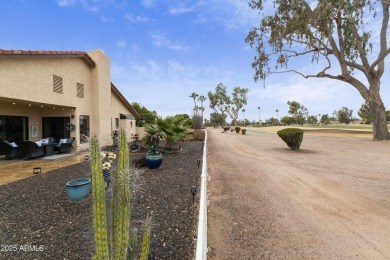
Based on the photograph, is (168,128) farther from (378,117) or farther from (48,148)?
(378,117)

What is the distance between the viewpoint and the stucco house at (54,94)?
10406 mm

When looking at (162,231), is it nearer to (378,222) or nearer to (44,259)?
(44,259)

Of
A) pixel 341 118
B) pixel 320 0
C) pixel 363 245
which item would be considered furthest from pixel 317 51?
pixel 341 118

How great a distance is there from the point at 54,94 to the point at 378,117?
28835 mm

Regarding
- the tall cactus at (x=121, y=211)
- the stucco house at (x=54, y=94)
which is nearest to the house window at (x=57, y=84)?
the stucco house at (x=54, y=94)

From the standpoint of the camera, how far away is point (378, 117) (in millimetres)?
22703

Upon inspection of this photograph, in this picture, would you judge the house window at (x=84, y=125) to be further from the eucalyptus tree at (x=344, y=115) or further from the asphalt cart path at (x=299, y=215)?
the eucalyptus tree at (x=344, y=115)

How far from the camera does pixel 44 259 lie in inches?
123

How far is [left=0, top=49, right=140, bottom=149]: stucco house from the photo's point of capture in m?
10.4

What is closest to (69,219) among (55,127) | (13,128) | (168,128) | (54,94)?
(168,128)

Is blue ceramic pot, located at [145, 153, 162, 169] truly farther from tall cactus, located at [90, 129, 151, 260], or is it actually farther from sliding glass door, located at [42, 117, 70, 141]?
sliding glass door, located at [42, 117, 70, 141]

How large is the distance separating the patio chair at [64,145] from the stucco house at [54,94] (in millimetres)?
623

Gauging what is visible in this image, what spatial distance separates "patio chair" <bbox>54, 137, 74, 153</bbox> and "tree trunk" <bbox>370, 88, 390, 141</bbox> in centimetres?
2783

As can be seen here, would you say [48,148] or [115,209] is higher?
[115,209]
